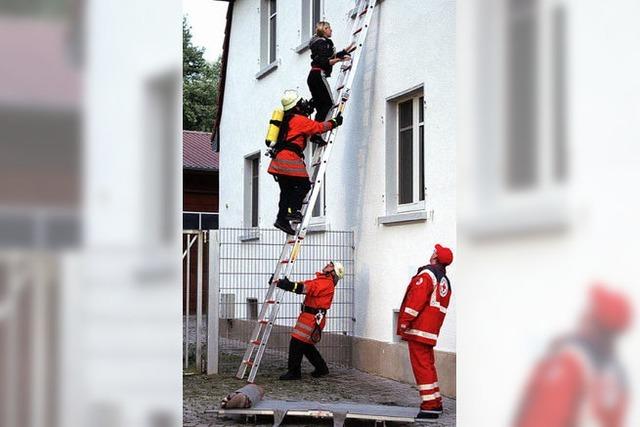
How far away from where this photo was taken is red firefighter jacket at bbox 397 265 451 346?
7.07 m

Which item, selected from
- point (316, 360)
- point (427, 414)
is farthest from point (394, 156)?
point (427, 414)

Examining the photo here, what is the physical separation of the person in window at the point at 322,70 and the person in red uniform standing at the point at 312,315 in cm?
179

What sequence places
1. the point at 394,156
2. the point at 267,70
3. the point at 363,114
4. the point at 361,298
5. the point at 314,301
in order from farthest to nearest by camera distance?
the point at 267,70, the point at 363,114, the point at 361,298, the point at 394,156, the point at 314,301

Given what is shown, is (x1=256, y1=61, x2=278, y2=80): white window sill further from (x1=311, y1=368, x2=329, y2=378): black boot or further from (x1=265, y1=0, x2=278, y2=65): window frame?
(x1=311, y1=368, x2=329, y2=378): black boot

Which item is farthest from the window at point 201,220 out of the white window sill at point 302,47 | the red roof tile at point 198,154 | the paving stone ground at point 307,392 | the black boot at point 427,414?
the black boot at point 427,414

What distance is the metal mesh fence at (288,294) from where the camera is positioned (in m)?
10.6
